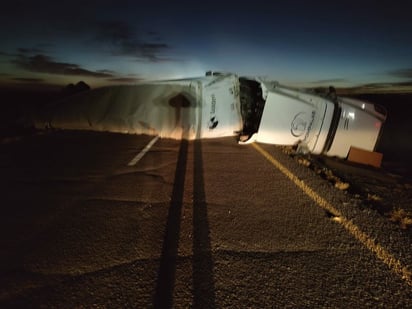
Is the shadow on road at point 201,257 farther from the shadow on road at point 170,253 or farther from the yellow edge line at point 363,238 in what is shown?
the yellow edge line at point 363,238

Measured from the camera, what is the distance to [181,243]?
3.27 metres

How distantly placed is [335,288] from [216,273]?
107 cm

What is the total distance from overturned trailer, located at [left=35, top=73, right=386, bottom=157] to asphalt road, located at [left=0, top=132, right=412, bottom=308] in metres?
4.04

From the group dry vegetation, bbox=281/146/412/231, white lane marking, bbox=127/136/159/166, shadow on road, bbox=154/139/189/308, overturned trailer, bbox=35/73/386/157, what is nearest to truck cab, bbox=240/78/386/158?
overturned trailer, bbox=35/73/386/157

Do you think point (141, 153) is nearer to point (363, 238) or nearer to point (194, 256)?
point (194, 256)

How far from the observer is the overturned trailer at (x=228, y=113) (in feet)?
32.1

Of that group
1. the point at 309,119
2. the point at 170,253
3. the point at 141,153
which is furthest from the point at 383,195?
the point at 141,153

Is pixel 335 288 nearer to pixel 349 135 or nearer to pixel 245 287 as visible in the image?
pixel 245 287

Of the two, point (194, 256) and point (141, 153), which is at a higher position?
point (141, 153)

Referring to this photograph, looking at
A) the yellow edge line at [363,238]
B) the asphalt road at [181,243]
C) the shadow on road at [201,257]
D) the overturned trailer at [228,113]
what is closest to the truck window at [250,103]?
the overturned trailer at [228,113]

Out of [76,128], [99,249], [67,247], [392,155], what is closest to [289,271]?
[99,249]

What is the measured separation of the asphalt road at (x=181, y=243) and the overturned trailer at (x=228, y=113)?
4044mm

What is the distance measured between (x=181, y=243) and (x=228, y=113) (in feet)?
25.5

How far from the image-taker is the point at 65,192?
4684mm
